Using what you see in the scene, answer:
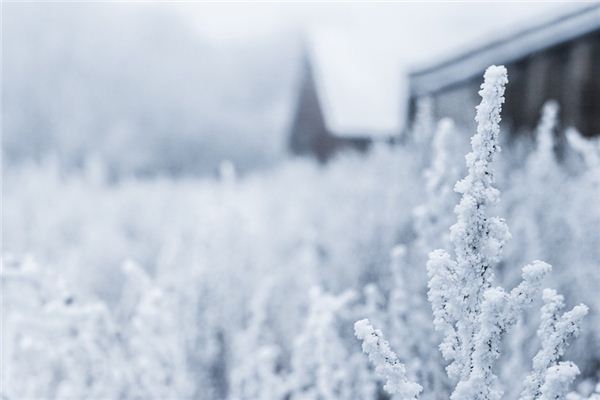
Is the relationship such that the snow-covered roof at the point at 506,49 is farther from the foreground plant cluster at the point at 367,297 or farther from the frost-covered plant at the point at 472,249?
the frost-covered plant at the point at 472,249

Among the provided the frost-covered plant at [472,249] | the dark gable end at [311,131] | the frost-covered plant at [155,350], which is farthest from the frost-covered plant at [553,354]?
the dark gable end at [311,131]

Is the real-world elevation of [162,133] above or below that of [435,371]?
below

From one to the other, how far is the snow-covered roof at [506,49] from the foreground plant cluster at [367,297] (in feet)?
6.92

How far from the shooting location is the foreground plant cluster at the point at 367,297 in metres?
1.09

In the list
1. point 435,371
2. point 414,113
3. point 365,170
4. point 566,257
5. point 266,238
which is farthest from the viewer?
point 414,113

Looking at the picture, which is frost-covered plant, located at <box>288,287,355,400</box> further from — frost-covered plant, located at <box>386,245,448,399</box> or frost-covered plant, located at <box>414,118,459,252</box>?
frost-covered plant, located at <box>414,118,459,252</box>

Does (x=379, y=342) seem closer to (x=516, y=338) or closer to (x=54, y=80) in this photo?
(x=516, y=338)

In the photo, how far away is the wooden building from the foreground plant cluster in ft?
6.63

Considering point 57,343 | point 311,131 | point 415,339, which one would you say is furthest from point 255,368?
point 311,131

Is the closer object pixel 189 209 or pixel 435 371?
pixel 435 371

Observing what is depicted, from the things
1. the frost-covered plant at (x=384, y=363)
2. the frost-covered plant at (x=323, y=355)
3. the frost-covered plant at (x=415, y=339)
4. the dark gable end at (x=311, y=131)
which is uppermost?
the frost-covered plant at (x=384, y=363)

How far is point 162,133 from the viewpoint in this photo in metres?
14.3

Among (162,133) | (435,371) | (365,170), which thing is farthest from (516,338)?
(162,133)

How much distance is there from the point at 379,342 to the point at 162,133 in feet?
45.2
